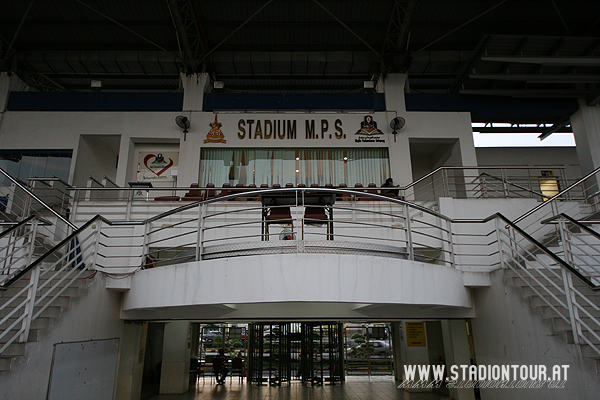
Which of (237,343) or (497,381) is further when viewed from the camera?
(237,343)

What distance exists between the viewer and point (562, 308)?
17.0 feet

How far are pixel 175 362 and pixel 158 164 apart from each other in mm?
6812

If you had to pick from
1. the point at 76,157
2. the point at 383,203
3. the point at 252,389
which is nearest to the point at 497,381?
the point at 383,203

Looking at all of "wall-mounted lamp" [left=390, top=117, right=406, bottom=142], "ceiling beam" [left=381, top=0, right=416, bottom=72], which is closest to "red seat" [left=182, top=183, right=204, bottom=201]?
"wall-mounted lamp" [left=390, top=117, right=406, bottom=142]

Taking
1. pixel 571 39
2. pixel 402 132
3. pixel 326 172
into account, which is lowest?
pixel 326 172

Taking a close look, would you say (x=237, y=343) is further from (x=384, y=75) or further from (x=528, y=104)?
(x=528, y=104)

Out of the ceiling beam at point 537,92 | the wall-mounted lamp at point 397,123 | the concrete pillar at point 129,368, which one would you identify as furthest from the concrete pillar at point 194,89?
the ceiling beam at point 537,92

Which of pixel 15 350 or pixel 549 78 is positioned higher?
pixel 549 78

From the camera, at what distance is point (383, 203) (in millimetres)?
10555

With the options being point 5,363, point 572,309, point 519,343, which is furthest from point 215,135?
point 572,309

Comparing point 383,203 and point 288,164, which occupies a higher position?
point 288,164

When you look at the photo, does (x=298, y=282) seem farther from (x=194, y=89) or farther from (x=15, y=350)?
(x=194, y=89)

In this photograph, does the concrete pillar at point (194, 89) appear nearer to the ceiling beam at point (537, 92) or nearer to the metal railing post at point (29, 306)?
the ceiling beam at point (537, 92)

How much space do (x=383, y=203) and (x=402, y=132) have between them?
14.6 feet
